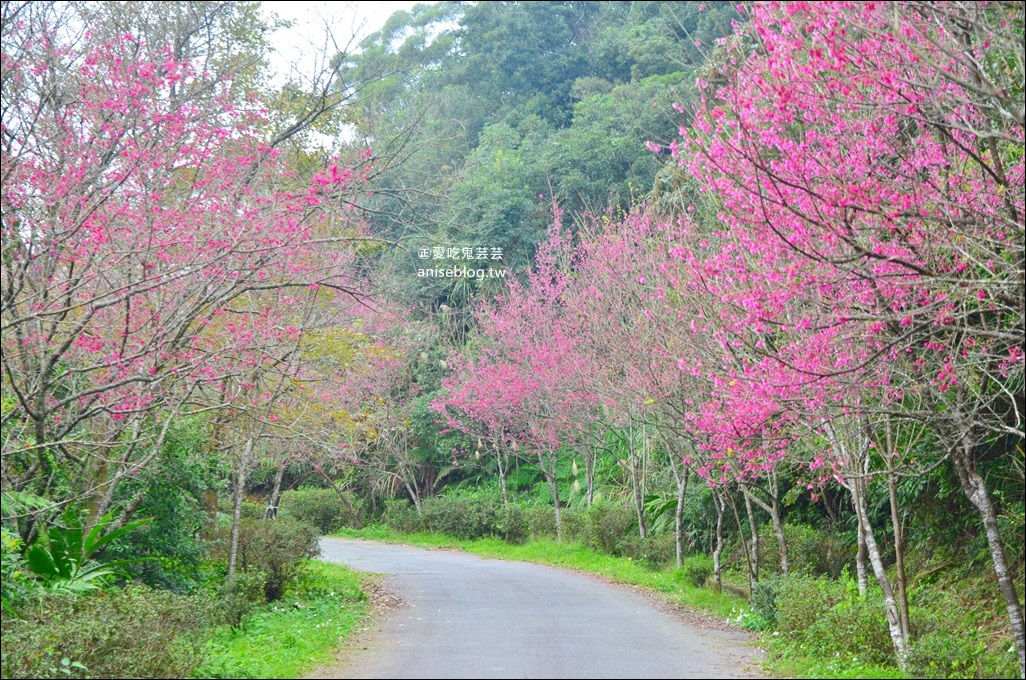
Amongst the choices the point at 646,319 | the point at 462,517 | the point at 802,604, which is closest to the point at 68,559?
the point at 802,604

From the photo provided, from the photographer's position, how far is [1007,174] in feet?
24.7

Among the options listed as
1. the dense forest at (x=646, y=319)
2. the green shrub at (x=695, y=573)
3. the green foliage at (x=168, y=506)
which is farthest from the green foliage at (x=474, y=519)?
the green foliage at (x=168, y=506)

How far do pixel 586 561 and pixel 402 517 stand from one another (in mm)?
11468

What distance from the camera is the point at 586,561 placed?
21.5 meters

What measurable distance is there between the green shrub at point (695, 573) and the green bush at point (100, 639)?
975cm

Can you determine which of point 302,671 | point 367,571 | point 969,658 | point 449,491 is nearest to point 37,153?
point 302,671

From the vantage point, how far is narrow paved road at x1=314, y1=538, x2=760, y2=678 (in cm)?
870

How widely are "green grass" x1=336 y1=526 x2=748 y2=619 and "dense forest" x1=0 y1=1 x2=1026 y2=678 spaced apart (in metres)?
0.44

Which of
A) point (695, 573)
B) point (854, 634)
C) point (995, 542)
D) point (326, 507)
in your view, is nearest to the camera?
point (995, 542)

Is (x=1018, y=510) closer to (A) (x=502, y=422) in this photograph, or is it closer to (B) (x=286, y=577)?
(B) (x=286, y=577)

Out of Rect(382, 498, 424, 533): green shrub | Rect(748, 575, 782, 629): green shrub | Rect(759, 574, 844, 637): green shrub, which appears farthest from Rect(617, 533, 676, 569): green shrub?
Rect(382, 498, 424, 533): green shrub

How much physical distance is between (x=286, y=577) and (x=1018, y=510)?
9699 mm

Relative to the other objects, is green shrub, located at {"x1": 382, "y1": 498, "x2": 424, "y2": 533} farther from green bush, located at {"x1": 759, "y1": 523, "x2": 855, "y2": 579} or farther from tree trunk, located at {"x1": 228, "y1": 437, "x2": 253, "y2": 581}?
green bush, located at {"x1": 759, "y1": 523, "x2": 855, "y2": 579}

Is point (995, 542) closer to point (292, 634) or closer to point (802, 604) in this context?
point (802, 604)
